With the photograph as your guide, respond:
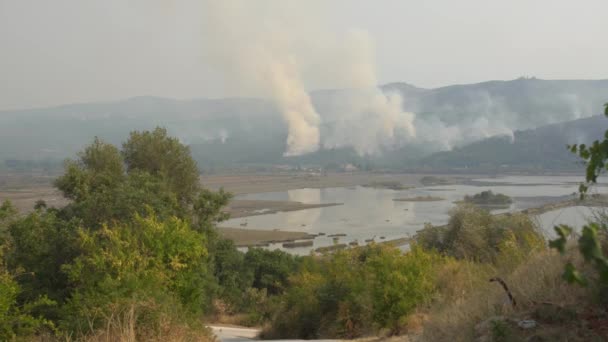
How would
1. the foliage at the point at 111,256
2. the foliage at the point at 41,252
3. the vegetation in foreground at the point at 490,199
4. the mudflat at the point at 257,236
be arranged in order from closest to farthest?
the foliage at the point at 111,256 < the foliage at the point at 41,252 < the mudflat at the point at 257,236 < the vegetation in foreground at the point at 490,199

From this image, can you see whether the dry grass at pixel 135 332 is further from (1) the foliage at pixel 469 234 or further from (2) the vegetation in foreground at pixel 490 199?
(2) the vegetation in foreground at pixel 490 199

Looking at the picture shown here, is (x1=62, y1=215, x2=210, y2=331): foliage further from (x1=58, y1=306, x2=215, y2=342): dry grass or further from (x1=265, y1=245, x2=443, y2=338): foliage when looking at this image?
(x1=265, y1=245, x2=443, y2=338): foliage

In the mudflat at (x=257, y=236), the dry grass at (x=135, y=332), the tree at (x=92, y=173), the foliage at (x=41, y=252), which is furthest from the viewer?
the mudflat at (x=257, y=236)

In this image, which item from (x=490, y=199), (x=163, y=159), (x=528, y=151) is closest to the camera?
(x=163, y=159)

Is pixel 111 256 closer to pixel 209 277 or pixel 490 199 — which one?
pixel 209 277

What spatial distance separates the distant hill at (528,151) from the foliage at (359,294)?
394 feet

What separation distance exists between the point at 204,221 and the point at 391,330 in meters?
15.0

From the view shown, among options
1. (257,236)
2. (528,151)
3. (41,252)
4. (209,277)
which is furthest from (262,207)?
(528,151)

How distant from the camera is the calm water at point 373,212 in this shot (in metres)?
51.7

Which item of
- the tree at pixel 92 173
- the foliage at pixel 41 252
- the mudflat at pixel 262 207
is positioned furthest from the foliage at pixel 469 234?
the mudflat at pixel 262 207

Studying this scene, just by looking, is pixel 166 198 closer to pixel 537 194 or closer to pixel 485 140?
pixel 537 194

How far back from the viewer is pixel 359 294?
14281mm

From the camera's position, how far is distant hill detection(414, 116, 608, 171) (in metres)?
137

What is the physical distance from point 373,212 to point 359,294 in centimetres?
5365
